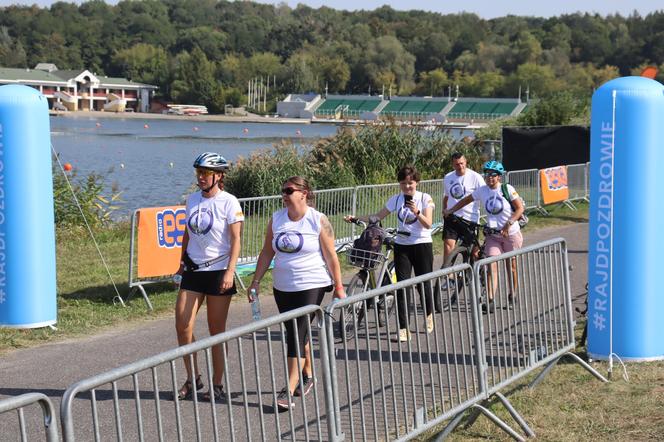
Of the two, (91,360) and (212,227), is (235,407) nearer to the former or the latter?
(212,227)

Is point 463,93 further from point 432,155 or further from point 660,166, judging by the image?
point 660,166

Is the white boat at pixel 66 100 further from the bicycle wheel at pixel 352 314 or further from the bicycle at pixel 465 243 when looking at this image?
the bicycle wheel at pixel 352 314

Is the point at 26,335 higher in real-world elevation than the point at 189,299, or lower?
lower

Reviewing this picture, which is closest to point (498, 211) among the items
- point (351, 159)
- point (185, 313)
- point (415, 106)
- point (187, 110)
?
point (185, 313)

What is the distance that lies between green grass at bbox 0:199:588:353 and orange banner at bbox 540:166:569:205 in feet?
19.6

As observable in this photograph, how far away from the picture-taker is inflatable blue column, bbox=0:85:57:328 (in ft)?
32.3

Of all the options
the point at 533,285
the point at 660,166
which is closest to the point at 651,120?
the point at 660,166

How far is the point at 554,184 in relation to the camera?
24.0m

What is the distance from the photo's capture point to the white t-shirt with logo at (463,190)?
1203 centimetres

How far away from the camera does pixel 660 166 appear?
8484 millimetres

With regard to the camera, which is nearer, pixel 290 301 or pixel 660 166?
pixel 290 301

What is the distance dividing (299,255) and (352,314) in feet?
5.57

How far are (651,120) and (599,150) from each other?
0.47 metres

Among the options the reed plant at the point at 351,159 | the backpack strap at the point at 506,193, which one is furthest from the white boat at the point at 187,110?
the backpack strap at the point at 506,193
